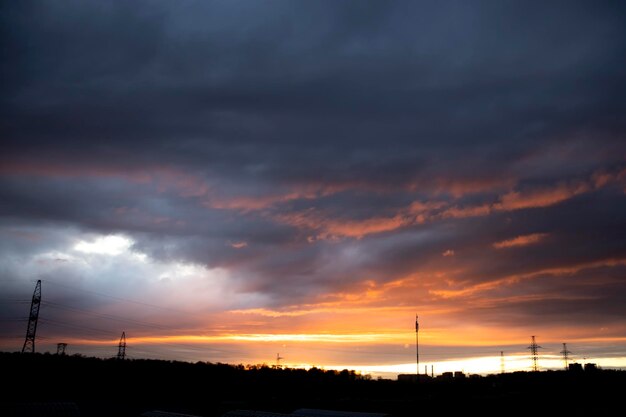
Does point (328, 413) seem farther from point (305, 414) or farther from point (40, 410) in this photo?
point (40, 410)

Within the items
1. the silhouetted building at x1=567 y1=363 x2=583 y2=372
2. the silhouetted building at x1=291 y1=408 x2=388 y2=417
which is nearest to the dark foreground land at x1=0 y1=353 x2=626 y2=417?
the silhouetted building at x1=291 y1=408 x2=388 y2=417

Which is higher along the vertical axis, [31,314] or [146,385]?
[31,314]

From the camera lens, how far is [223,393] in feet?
298

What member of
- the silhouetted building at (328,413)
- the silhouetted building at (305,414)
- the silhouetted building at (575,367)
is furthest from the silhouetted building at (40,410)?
the silhouetted building at (575,367)

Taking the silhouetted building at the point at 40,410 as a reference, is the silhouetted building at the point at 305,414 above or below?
below

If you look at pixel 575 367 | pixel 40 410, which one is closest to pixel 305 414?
pixel 40 410

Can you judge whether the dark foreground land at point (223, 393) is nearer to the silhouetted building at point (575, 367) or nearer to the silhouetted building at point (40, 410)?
the silhouetted building at point (40, 410)

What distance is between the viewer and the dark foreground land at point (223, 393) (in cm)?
6912

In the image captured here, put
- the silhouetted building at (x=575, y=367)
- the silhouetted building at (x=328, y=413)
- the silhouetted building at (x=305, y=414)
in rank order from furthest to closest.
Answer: the silhouetted building at (x=575, y=367) < the silhouetted building at (x=328, y=413) < the silhouetted building at (x=305, y=414)

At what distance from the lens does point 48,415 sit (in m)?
40.0

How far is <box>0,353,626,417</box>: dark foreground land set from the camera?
69.1 meters

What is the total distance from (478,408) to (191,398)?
42517 millimetres

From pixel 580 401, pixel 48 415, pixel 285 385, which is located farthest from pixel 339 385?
pixel 48 415

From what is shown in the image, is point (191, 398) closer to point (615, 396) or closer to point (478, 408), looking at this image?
point (478, 408)
